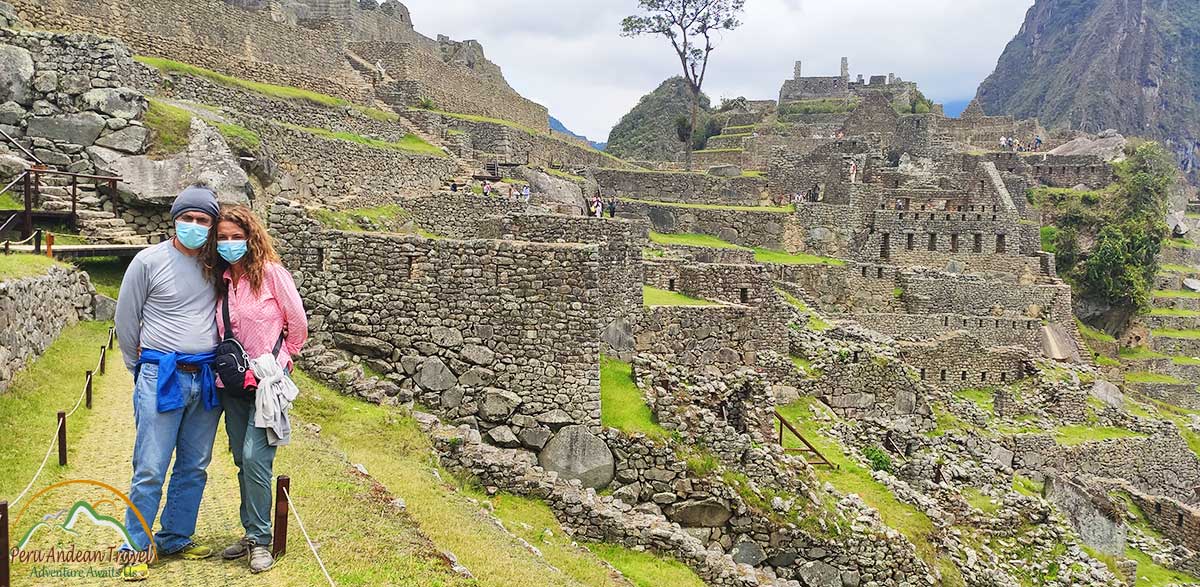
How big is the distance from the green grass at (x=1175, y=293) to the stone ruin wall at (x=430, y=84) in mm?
33393

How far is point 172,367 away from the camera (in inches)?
201

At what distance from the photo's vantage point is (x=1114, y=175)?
140ft

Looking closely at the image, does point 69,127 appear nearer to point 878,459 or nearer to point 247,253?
point 247,253

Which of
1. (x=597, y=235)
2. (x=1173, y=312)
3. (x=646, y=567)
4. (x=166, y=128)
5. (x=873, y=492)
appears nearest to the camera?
(x=646, y=567)

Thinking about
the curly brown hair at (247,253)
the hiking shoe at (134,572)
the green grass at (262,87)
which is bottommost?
the hiking shoe at (134,572)

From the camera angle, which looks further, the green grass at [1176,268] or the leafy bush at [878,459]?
the green grass at [1176,268]

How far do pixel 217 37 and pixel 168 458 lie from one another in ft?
72.9

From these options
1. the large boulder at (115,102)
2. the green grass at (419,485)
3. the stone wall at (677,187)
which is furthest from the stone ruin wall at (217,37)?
the green grass at (419,485)

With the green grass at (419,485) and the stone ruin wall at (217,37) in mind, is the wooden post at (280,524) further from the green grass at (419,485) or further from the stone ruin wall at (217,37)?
the stone ruin wall at (217,37)

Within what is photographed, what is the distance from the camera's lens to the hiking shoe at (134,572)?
503 cm

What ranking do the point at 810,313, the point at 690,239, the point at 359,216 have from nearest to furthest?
the point at 359,216, the point at 810,313, the point at 690,239

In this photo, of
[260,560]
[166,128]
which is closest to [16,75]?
[166,128]

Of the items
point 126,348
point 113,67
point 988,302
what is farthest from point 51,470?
point 988,302

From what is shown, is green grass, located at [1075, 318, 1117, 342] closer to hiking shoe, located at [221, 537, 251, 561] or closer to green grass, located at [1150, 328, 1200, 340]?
green grass, located at [1150, 328, 1200, 340]
